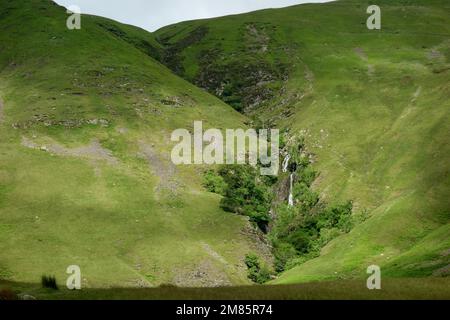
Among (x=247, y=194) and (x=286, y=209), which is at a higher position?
(x=247, y=194)

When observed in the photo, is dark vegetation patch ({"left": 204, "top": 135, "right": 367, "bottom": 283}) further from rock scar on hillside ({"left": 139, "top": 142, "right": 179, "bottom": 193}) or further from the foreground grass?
the foreground grass

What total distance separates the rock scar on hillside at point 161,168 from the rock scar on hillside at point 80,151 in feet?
26.5

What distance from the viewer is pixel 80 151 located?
125 metres

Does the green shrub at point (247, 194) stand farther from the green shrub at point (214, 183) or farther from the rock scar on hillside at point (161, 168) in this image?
the rock scar on hillside at point (161, 168)

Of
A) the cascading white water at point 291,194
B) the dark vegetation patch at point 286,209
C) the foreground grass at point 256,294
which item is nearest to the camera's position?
the foreground grass at point 256,294

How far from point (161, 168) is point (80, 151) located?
18572 millimetres

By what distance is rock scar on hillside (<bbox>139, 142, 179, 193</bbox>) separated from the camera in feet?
380

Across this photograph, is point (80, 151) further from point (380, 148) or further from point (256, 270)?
point (380, 148)

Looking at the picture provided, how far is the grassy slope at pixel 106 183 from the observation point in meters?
84.6

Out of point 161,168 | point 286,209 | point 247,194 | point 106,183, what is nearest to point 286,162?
point 247,194

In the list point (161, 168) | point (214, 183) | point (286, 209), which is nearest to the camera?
point (286, 209)

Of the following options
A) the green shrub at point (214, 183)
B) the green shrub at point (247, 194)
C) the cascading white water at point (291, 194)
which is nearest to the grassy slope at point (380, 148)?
the cascading white water at point (291, 194)

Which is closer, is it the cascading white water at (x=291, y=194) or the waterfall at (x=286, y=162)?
the cascading white water at (x=291, y=194)
